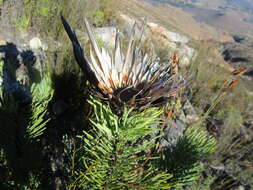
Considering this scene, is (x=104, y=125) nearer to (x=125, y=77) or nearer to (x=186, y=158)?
(x=125, y=77)

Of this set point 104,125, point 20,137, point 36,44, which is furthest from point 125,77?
point 36,44

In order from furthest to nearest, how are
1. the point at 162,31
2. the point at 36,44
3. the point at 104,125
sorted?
the point at 162,31 < the point at 36,44 < the point at 104,125

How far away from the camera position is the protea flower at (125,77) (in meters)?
0.34

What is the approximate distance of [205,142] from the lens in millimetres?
731

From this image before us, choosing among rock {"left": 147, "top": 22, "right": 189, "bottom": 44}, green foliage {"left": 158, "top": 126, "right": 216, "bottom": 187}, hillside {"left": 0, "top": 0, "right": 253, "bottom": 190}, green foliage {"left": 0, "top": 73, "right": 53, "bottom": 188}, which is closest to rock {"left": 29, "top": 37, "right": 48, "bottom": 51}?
hillside {"left": 0, "top": 0, "right": 253, "bottom": 190}

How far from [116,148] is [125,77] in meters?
0.15

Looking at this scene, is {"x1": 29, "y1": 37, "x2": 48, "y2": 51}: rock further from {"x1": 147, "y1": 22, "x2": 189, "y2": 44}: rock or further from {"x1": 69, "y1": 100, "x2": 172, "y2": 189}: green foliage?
{"x1": 147, "y1": 22, "x2": 189, "y2": 44}: rock

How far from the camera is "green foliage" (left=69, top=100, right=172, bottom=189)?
1.25ft

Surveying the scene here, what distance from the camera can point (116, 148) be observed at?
0.42 metres

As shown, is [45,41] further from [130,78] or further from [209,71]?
[209,71]

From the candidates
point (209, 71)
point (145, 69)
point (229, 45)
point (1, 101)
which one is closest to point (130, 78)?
point (145, 69)

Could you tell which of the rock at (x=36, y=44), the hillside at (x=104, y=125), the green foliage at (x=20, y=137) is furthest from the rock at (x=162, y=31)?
the green foliage at (x=20, y=137)

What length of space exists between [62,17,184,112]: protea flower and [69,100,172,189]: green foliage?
3cm

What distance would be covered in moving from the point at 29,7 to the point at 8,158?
92.4 inches
